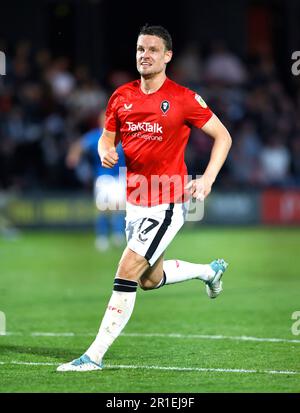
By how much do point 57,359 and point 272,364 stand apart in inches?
70.0

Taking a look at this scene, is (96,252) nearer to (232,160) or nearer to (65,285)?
(65,285)

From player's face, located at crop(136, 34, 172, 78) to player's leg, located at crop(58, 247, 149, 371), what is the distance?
1.45 meters

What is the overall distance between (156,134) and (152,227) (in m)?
0.74

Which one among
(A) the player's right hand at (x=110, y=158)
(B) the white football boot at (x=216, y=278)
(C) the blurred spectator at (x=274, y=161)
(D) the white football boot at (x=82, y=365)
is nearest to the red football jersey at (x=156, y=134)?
(A) the player's right hand at (x=110, y=158)

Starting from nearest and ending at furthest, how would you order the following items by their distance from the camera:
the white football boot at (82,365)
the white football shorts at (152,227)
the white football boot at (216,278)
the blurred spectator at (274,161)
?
the white football boot at (82,365)
the white football shorts at (152,227)
the white football boot at (216,278)
the blurred spectator at (274,161)

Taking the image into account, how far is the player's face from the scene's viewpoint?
827cm

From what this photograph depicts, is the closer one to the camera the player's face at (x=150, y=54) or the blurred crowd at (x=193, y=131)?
the player's face at (x=150, y=54)

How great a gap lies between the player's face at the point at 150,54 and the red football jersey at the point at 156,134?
0.20 meters

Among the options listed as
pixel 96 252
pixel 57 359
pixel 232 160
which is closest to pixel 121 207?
pixel 96 252

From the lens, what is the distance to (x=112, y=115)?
8531mm

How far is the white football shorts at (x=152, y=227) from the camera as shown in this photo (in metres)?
8.20

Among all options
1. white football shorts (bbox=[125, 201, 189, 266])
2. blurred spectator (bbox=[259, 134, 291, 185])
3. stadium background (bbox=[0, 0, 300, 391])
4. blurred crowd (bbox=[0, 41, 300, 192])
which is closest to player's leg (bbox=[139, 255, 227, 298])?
white football shorts (bbox=[125, 201, 189, 266])

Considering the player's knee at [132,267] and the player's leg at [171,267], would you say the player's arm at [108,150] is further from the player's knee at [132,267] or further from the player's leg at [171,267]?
the player's knee at [132,267]

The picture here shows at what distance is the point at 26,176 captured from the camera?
23.1m
